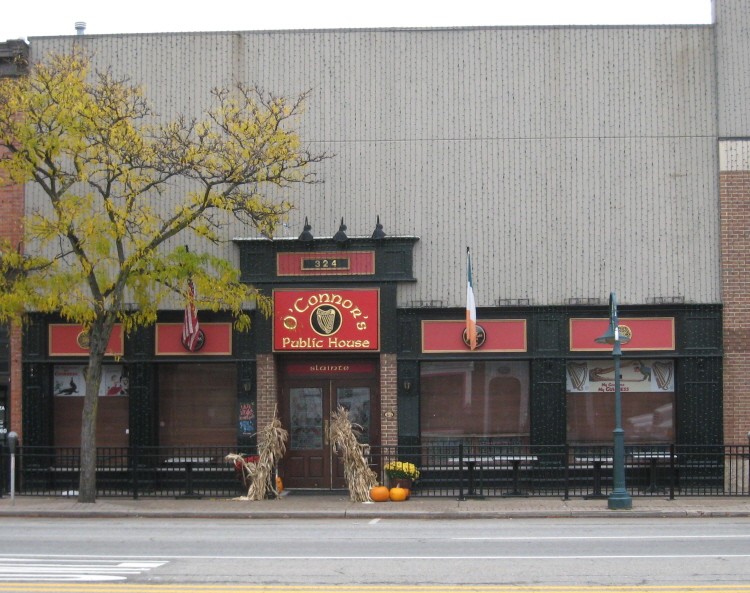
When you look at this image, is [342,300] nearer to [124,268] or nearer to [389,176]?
[389,176]

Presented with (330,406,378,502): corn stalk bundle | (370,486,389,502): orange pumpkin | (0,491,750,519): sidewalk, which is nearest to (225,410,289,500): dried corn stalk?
(0,491,750,519): sidewalk

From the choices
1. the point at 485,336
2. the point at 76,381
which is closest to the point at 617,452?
the point at 485,336

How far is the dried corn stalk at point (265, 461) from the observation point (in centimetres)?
2098

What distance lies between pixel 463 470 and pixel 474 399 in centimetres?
163

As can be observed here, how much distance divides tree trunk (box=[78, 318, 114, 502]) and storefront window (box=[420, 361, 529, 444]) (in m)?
6.58

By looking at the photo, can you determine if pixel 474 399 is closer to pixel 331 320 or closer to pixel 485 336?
pixel 485 336

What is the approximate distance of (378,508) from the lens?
19.9 m

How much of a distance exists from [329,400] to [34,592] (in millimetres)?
11965

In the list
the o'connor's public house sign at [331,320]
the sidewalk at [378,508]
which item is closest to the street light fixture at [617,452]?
the sidewalk at [378,508]

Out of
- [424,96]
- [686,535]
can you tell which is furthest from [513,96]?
[686,535]

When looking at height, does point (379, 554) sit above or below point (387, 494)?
above

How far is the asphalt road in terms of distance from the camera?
11.8 m

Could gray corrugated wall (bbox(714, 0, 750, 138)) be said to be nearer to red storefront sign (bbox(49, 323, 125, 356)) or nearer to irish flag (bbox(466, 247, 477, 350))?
irish flag (bbox(466, 247, 477, 350))

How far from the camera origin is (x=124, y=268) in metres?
19.9
